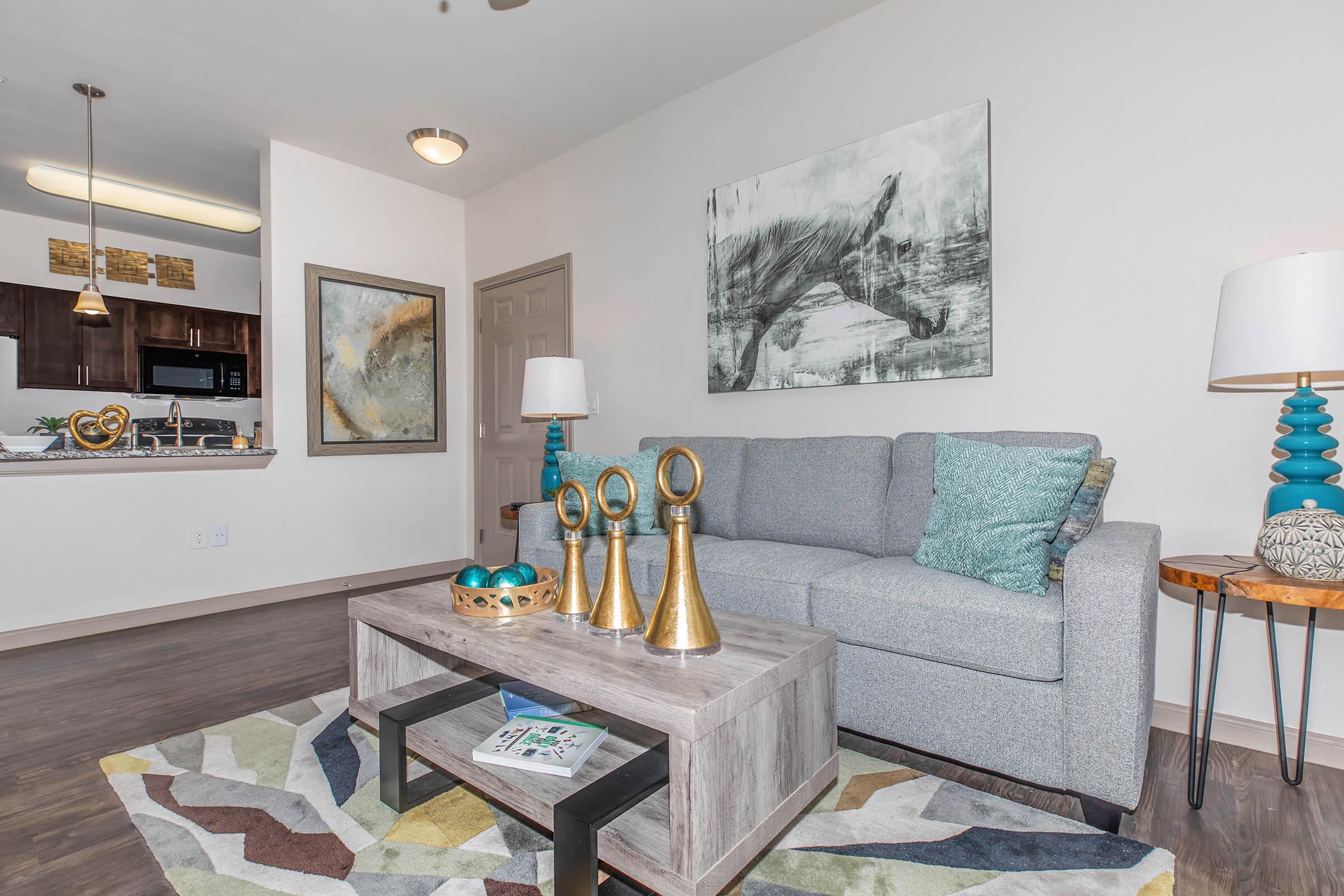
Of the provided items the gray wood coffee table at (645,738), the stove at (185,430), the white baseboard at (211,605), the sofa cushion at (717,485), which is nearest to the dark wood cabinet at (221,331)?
the stove at (185,430)

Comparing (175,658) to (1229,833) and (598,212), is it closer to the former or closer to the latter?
(598,212)

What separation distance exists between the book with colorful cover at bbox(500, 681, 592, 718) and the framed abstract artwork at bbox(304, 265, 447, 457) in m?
3.00

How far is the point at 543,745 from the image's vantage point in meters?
1.45

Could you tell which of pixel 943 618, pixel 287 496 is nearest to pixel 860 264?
pixel 943 618

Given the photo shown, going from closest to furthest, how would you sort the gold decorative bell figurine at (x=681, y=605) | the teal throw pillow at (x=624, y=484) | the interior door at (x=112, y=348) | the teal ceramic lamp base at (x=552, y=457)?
the gold decorative bell figurine at (x=681, y=605), the teal throw pillow at (x=624, y=484), the teal ceramic lamp base at (x=552, y=457), the interior door at (x=112, y=348)

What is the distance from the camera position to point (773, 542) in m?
2.56

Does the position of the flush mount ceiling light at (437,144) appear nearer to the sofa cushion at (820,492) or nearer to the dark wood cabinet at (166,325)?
the sofa cushion at (820,492)

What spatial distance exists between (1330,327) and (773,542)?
1647mm

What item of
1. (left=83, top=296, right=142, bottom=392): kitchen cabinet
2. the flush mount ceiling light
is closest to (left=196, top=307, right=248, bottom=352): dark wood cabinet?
(left=83, top=296, right=142, bottom=392): kitchen cabinet

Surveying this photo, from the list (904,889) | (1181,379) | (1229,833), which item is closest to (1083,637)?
(1229,833)

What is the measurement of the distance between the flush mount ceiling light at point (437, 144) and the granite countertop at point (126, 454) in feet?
6.01

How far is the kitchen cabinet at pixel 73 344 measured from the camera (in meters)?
4.70

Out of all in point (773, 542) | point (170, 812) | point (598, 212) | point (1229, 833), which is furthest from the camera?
point (598, 212)

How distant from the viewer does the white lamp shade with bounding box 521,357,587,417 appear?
3.29 metres
